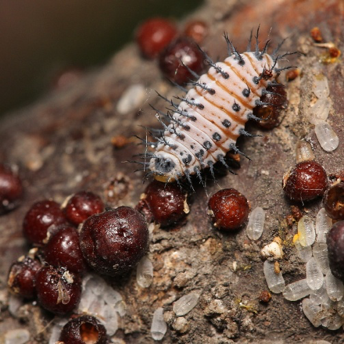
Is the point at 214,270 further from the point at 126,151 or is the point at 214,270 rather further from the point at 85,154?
the point at 85,154

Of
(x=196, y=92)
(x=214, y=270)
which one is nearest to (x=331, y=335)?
(x=214, y=270)

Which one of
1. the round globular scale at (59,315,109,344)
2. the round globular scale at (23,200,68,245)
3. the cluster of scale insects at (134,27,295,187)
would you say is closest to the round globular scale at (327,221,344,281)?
the cluster of scale insects at (134,27,295,187)

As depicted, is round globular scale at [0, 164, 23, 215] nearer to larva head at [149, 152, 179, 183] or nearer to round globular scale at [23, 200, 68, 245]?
round globular scale at [23, 200, 68, 245]

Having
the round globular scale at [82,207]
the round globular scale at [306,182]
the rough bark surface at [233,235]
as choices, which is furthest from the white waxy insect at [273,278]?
the round globular scale at [82,207]

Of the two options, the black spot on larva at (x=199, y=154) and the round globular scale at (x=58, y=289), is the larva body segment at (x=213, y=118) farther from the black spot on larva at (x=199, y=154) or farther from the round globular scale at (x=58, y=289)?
the round globular scale at (x=58, y=289)

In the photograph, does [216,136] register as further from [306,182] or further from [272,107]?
[306,182]
